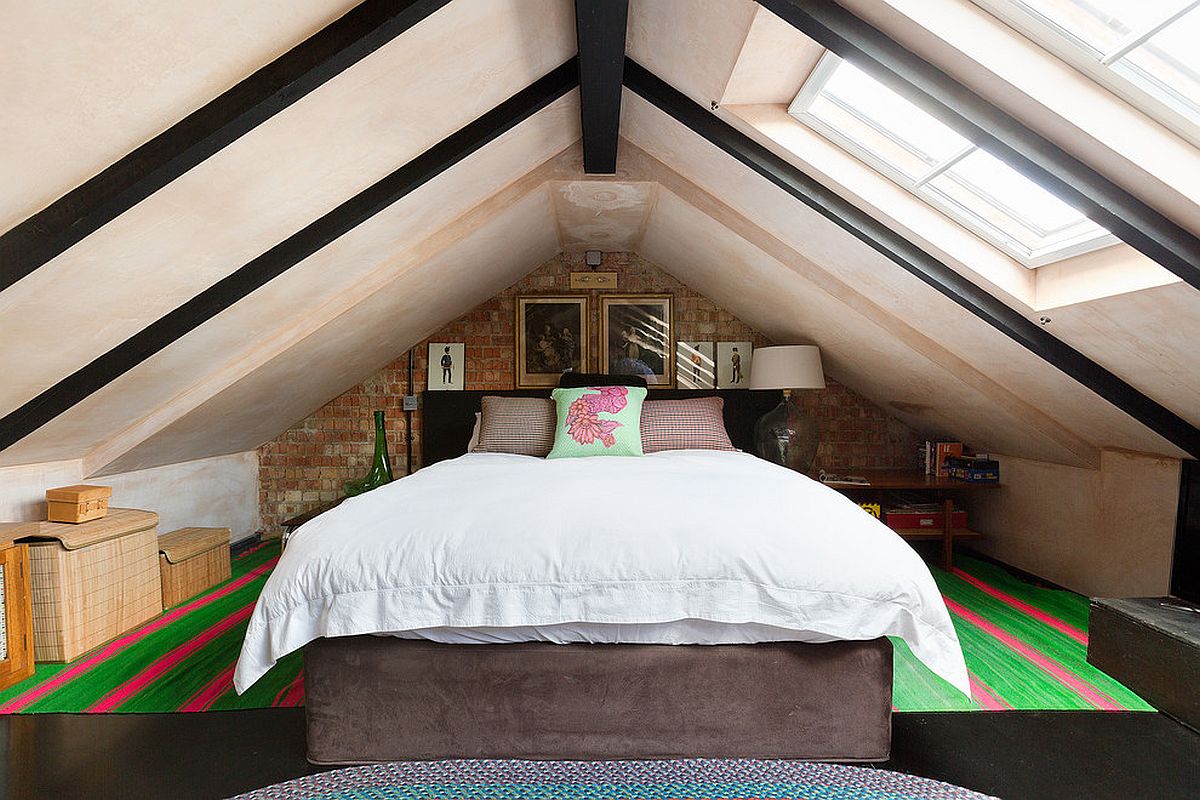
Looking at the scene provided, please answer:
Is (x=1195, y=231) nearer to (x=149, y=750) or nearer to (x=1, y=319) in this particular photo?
(x=149, y=750)

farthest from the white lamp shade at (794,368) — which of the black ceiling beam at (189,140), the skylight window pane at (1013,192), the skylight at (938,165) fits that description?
the black ceiling beam at (189,140)

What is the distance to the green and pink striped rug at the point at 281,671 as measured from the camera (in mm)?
2209

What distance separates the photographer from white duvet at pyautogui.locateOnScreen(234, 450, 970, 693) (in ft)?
5.83

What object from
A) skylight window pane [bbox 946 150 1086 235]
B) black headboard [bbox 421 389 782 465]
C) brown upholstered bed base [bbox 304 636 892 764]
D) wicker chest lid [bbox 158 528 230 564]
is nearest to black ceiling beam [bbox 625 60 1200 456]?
skylight window pane [bbox 946 150 1086 235]

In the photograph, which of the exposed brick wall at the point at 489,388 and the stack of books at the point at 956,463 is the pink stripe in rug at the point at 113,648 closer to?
the exposed brick wall at the point at 489,388

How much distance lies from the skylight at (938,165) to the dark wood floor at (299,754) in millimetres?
1494

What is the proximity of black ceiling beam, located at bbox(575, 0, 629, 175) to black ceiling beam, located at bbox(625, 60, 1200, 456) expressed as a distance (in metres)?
0.16

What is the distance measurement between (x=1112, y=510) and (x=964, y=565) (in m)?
Result: 0.94

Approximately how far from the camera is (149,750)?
193cm

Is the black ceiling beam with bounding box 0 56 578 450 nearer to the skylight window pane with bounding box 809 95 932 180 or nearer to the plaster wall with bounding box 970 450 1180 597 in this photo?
the skylight window pane with bounding box 809 95 932 180

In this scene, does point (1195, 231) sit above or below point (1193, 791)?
above

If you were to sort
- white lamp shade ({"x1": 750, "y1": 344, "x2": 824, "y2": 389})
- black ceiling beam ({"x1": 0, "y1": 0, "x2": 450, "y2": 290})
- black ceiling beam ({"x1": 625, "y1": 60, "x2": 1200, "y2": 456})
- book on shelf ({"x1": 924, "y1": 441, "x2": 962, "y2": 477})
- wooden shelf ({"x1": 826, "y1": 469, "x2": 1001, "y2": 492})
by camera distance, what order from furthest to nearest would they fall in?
book on shelf ({"x1": 924, "y1": 441, "x2": 962, "y2": 477}) → white lamp shade ({"x1": 750, "y1": 344, "x2": 824, "y2": 389}) → wooden shelf ({"x1": 826, "y1": 469, "x2": 1001, "y2": 492}) → black ceiling beam ({"x1": 625, "y1": 60, "x2": 1200, "y2": 456}) → black ceiling beam ({"x1": 0, "y1": 0, "x2": 450, "y2": 290})

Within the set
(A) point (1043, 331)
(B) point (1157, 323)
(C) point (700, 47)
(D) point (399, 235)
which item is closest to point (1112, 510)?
(A) point (1043, 331)

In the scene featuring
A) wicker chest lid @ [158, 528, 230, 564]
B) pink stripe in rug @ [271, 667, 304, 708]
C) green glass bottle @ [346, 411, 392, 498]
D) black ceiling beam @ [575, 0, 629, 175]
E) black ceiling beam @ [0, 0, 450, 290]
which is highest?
black ceiling beam @ [575, 0, 629, 175]
